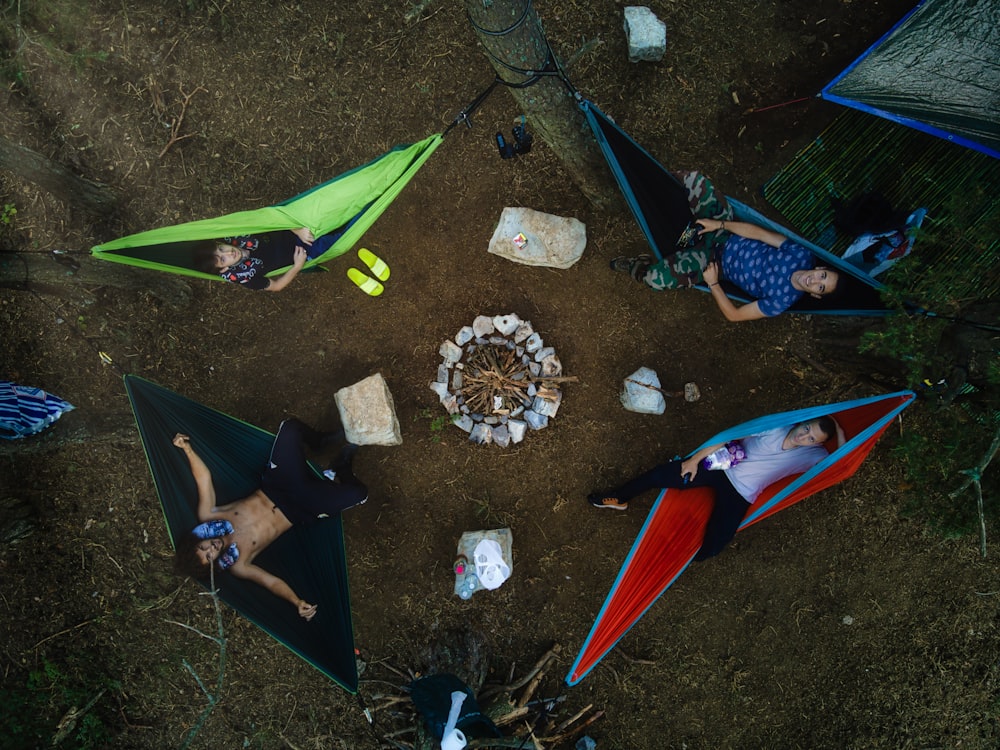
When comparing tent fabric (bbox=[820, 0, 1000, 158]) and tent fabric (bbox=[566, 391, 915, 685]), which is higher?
tent fabric (bbox=[820, 0, 1000, 158])

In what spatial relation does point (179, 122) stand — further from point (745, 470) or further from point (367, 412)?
point (745, 470)

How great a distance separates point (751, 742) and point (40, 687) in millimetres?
4166

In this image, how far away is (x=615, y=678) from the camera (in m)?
3.35

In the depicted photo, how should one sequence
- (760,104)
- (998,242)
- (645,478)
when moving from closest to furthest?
(998,242) < (645,478) < (760,104)

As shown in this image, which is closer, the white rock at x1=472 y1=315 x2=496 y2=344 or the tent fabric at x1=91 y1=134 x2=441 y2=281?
the tent fabric at x1=91 y1=134 x2=441 y2=281

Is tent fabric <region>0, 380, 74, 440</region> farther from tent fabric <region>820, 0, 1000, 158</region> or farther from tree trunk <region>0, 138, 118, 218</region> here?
tent fabric <region>820, 0, 1000, 158</region>

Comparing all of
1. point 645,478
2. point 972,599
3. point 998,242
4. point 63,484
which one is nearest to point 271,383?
point 63,484

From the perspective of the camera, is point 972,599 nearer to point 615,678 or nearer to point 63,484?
point 615,678

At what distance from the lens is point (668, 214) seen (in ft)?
9.29

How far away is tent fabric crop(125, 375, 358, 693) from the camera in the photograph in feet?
8.97

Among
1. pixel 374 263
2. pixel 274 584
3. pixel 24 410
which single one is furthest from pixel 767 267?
pixel 24 410

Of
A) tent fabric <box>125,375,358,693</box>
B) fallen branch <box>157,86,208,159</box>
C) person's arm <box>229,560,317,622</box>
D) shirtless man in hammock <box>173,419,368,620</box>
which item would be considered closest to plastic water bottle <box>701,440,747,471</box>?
shirtless man in hammock <box>173,419,368,620</box>

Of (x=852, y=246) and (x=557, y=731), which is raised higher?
(x=852, y=246)

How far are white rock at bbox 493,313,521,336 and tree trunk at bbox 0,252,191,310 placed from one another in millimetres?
1759
